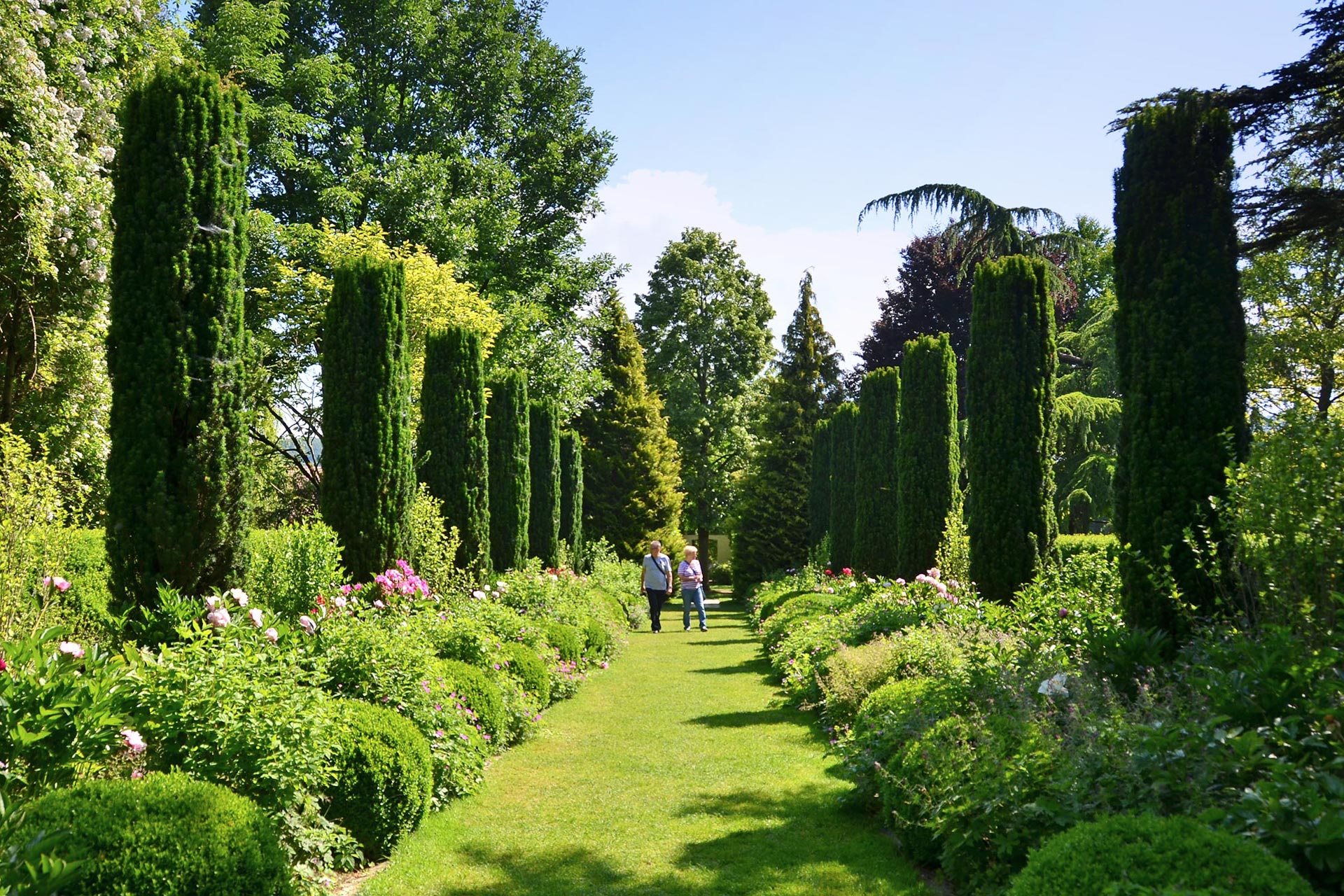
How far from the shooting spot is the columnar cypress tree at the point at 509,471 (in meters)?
15.8

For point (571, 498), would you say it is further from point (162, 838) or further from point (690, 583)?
point (162, 838)

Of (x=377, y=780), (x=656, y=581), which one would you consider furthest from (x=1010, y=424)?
(x=656, y=581)

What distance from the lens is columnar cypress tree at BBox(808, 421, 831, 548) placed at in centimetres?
2448

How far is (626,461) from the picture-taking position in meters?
29.8

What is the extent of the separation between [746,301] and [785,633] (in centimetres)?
2523

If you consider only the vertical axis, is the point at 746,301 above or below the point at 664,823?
above

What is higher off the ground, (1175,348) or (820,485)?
(1175,348)

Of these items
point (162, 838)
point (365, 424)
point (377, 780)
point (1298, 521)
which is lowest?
point (377, 780)

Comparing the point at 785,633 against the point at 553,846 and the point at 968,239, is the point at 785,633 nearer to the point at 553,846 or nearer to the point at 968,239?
the point at 968,239

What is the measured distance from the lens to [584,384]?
24.4 metres

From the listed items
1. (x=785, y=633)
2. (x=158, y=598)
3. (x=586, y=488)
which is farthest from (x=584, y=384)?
(x=158, y=598)

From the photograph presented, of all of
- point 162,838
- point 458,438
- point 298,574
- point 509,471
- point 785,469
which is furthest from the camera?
point 785,469

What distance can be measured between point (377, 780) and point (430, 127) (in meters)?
22.0

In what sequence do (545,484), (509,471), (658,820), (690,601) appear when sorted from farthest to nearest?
(545,484), (690,601), (509,471), (658,820)
